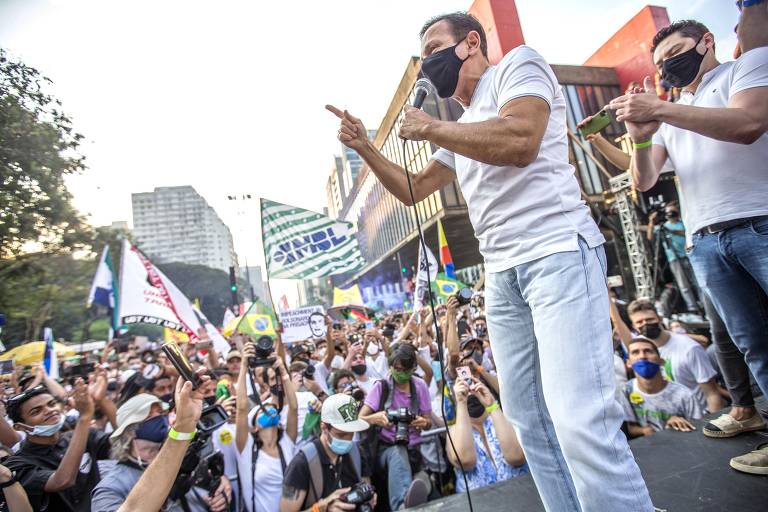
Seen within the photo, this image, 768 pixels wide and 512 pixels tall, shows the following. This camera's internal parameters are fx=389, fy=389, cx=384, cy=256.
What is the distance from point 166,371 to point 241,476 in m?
2.26

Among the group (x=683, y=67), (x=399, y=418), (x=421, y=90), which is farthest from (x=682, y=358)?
(x=421, y=90)

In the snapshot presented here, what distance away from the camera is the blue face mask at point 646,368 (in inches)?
137

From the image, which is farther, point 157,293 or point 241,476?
point 157,293

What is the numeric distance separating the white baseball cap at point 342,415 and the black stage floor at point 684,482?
1.43m

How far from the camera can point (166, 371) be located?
17.1 ft

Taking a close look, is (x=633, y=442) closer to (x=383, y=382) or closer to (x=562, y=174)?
(x=562, y=174)

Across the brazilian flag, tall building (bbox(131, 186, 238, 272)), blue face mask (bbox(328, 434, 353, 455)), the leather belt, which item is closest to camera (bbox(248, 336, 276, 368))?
blue face mask (bbox(328, 434, 353, 455))

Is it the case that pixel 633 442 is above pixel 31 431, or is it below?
below

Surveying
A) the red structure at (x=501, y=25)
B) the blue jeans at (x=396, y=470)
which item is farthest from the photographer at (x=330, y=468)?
the red structure at (x=501, y=25)

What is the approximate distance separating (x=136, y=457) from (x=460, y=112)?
2306cm

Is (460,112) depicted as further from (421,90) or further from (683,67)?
(421,90)

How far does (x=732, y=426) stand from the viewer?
207 cm

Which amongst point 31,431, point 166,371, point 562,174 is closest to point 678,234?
point 562,174

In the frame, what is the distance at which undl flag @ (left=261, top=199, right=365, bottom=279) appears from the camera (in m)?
6.90
